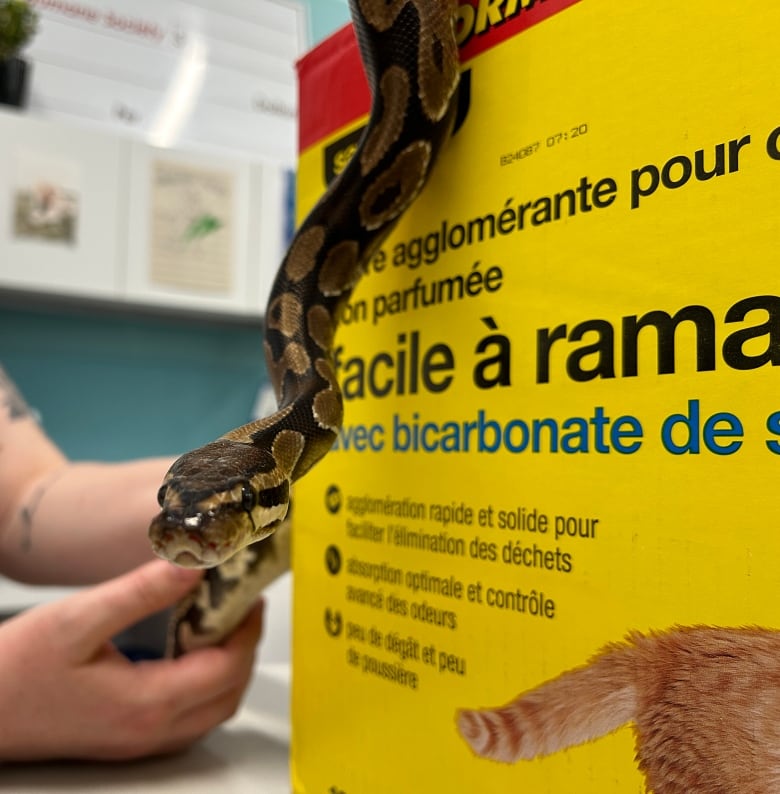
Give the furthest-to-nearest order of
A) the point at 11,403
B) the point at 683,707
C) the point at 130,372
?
1. the point at 130,372
2. the point at 11,403
3. the point at 683,707

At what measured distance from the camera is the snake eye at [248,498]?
426mm

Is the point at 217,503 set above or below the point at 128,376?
below

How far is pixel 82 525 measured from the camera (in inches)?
41.9

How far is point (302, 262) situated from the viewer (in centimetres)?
59

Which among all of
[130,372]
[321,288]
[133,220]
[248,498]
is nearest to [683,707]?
[248,498]

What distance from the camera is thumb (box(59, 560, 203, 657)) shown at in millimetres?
699

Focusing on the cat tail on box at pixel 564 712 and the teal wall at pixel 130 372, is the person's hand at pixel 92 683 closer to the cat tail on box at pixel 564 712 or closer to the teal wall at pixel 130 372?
the cat tail on box at pixel 564 712

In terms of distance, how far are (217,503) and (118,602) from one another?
0.33 meters

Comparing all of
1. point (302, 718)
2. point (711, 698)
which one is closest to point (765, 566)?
point (711, 698)

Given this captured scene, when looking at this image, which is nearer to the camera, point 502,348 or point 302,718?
point 502,348

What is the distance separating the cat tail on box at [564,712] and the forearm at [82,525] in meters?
0.63

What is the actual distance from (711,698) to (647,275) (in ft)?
0.64

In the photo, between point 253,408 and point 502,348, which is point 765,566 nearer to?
point 502,348

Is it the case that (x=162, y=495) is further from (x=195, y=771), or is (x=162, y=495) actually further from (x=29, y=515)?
(x=29, y=515)
